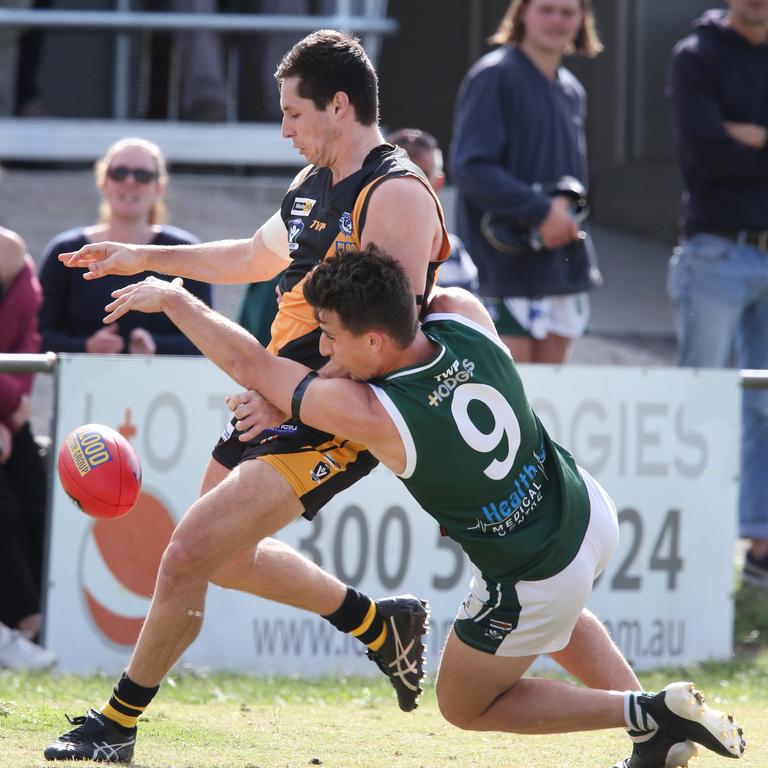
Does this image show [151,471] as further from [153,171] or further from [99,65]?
[99,65]

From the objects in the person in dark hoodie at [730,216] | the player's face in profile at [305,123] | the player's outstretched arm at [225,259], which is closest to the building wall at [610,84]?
the person in dark hoodie at [730,216]

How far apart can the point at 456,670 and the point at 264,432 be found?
1.02m

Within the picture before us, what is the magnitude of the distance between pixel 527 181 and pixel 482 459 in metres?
4.11

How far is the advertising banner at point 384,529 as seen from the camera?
22.9 ft

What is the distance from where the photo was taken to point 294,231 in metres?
5.08

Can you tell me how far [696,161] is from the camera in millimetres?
8234

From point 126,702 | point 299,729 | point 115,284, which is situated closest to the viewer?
point 126,702

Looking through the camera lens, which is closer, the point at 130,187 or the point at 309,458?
the point at 309,458

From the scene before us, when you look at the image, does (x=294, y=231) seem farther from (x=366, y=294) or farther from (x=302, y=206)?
(x=366, y=294)

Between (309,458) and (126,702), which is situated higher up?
(309,458)

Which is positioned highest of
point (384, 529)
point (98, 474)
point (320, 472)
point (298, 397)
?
point (298, 397)

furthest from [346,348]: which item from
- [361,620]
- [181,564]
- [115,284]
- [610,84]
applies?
[610,84]

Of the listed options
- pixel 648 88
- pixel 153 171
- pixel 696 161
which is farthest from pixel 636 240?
pixel 153 171

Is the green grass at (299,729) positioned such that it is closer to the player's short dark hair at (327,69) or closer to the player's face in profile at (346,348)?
the player's face in profile at (346,348)
